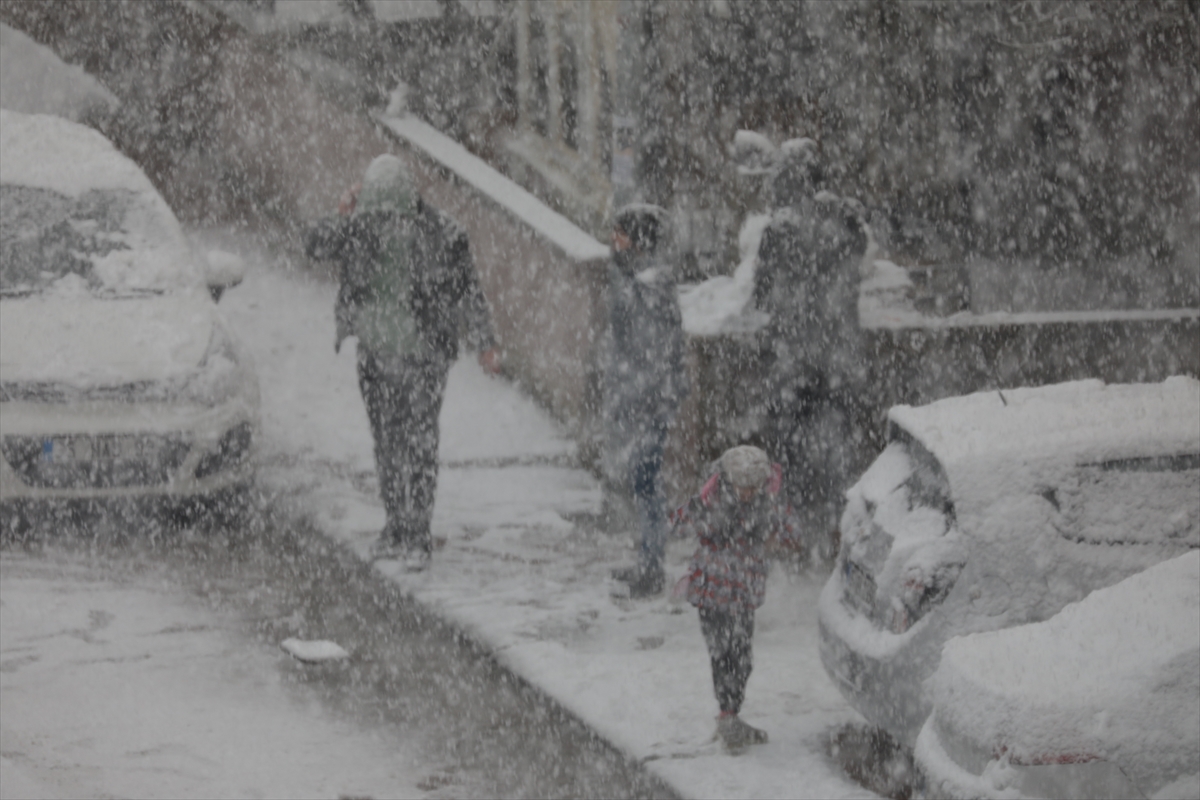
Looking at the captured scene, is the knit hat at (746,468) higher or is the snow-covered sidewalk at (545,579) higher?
the knit hat at (746,468)

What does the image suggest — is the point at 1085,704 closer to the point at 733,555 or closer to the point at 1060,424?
the point at 1060,424

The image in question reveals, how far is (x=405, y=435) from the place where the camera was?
8992mm

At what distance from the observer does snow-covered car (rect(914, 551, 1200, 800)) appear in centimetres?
432

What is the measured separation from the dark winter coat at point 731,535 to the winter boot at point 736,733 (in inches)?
16.3

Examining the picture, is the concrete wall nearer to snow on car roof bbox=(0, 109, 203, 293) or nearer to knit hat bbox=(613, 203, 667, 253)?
knit hat bbox=(613, 203, 667, 253)

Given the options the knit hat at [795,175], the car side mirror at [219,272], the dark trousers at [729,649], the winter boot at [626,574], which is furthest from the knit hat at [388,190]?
the dark trousers at [729,649]

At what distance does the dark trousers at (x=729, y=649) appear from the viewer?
20.9 feet

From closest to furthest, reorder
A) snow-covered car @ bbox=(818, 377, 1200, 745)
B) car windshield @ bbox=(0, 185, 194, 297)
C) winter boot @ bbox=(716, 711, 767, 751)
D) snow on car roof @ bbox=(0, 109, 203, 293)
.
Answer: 1. snow-covered car @ bbox=(818, 377, 1200, 745)
2. winter boot @ bbox=(716, 711, 767, 751)
3. car windshield @ bbox=(0, 185, 194, 297)
4. snow on car roof @ bbox=(0, 109, 203, 293)

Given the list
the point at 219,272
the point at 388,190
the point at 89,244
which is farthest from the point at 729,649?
the point at 89,244

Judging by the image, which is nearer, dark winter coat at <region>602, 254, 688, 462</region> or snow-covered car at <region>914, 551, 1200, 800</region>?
snow-covered car at <region>914, 551, 1200, 800</region>

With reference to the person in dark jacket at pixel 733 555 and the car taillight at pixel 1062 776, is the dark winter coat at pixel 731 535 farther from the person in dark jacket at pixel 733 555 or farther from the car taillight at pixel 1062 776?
the car taillight at pixel 1062 776

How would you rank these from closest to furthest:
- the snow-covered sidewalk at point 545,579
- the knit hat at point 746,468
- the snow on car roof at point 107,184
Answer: the knit hat at point 746,468 → the snow-covered sidewalk at point 545,579 → the snow on car roof at point 107,184

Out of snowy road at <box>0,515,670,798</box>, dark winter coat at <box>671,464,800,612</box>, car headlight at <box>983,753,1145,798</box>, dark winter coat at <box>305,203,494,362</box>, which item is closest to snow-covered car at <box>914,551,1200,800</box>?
car headlight at <box>983,753,1145,798</box>

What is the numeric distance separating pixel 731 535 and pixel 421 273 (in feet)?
10.5
